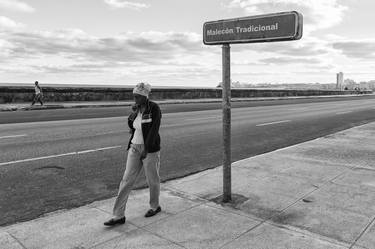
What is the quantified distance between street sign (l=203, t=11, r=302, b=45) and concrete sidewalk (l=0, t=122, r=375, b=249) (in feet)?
7.41

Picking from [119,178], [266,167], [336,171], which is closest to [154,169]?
[119,178]

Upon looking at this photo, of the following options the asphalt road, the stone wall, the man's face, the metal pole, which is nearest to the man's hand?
the man's face

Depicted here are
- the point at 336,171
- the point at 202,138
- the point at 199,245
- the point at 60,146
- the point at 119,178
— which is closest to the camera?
the point at 199,245

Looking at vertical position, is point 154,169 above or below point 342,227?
above

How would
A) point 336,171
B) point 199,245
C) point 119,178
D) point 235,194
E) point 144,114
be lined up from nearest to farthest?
point 199,245, point 144,114, point 235,194, point 119,178, point 336,171

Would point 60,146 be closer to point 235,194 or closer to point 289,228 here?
point 235,194

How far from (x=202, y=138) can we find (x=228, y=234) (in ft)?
24.6

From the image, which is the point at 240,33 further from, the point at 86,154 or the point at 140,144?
the point at 86,154

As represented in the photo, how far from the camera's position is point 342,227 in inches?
174

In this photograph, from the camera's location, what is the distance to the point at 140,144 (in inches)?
181

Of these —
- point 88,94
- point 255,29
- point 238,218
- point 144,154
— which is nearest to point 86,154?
point 144,154

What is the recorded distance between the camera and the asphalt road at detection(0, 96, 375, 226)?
563cm

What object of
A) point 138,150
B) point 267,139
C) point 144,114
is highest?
point 144,114

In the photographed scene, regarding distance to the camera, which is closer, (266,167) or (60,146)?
(266,167)
